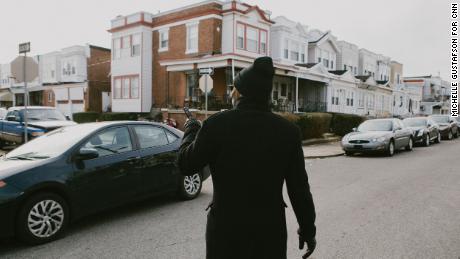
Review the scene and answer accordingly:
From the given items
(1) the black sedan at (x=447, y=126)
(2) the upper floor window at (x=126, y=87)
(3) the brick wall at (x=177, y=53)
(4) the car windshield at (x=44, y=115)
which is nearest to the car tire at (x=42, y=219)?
(4) the car windshield at (x=44, y=115)

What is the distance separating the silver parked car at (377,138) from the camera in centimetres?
1489

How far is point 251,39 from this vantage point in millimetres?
27156

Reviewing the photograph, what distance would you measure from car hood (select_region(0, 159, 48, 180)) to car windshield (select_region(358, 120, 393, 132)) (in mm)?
13593

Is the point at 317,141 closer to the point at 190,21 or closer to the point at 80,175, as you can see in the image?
the point at 190,21

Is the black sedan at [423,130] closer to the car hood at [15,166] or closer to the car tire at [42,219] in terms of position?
the car tire at [42,219]

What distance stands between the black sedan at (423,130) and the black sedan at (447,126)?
2317 millimetres

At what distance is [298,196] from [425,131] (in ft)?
67.6

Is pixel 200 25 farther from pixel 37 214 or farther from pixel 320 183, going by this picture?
pixel 37 214

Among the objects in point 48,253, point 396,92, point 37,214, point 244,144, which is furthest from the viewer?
point 396,92

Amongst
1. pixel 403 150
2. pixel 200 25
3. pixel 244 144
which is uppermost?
pixel 200 25

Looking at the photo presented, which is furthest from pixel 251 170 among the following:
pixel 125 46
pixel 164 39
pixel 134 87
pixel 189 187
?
pixel 125 46

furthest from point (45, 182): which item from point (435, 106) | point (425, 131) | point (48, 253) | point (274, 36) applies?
point (435, 106)

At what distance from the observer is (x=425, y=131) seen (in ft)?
67.0

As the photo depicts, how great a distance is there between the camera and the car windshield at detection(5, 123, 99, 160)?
5.55 metres
